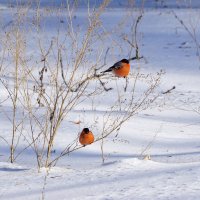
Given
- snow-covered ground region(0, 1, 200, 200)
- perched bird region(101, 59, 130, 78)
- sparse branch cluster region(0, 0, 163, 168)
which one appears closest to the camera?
snow-covered ground region(0, 1, 200, 200)

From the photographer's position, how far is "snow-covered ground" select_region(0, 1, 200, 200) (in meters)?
3.66

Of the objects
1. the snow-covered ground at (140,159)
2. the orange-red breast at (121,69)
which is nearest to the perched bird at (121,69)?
the orange-red breast at (121,69)

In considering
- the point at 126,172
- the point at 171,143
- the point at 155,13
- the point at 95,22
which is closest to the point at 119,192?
the point at 126,172

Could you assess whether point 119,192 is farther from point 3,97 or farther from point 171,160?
point 3,97

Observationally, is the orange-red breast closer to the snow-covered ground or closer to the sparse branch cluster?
the sparse branch cluster

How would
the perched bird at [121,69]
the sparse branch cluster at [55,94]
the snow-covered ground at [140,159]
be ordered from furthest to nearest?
the perched bird at [121,69] → the sparse branch cluster at [55,94] → the snow-covered ground at [140,159]

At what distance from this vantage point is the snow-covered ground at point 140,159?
12.0 feet

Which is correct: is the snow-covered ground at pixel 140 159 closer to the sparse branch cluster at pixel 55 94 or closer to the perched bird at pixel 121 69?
the sparse branch cluster at pixel 55 94

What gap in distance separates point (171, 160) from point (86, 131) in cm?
67

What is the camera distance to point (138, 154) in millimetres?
5398

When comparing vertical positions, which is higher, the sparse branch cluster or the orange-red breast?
the orange-red breast

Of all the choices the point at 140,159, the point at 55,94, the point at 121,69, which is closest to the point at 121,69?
the point at 121,69

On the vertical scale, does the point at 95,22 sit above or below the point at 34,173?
above

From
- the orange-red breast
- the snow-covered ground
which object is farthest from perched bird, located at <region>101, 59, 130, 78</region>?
the snow-covered ground
